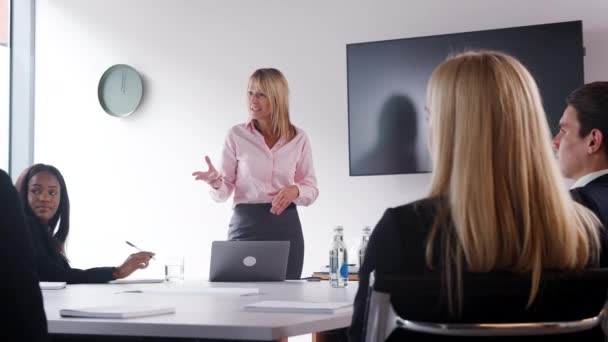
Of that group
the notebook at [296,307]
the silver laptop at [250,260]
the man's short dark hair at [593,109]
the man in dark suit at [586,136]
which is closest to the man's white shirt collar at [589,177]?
the man in dark suit at [586,136]

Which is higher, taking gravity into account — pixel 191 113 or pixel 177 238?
pixel 191 113

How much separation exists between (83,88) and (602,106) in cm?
445

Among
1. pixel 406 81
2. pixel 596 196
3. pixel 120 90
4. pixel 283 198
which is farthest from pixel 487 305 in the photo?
pixel 120 90

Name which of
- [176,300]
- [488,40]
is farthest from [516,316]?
[488,40]

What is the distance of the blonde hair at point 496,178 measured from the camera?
1.45 metres

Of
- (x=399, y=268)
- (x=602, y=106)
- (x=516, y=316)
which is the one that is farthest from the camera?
(x=602, y=106)

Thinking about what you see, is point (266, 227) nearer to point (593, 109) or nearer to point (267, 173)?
point (267, 173)

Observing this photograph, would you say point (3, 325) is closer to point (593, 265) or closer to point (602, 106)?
point (593, 265)

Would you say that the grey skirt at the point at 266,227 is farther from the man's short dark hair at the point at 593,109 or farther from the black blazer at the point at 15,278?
the black blazer at the point at 15,278

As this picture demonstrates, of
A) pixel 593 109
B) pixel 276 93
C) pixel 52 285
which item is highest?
pixel 276 93

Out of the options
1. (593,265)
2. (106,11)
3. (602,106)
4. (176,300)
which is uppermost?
(106,11)

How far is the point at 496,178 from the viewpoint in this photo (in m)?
1.50

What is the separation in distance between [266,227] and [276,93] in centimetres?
65

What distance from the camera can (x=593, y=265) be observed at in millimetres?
1592
